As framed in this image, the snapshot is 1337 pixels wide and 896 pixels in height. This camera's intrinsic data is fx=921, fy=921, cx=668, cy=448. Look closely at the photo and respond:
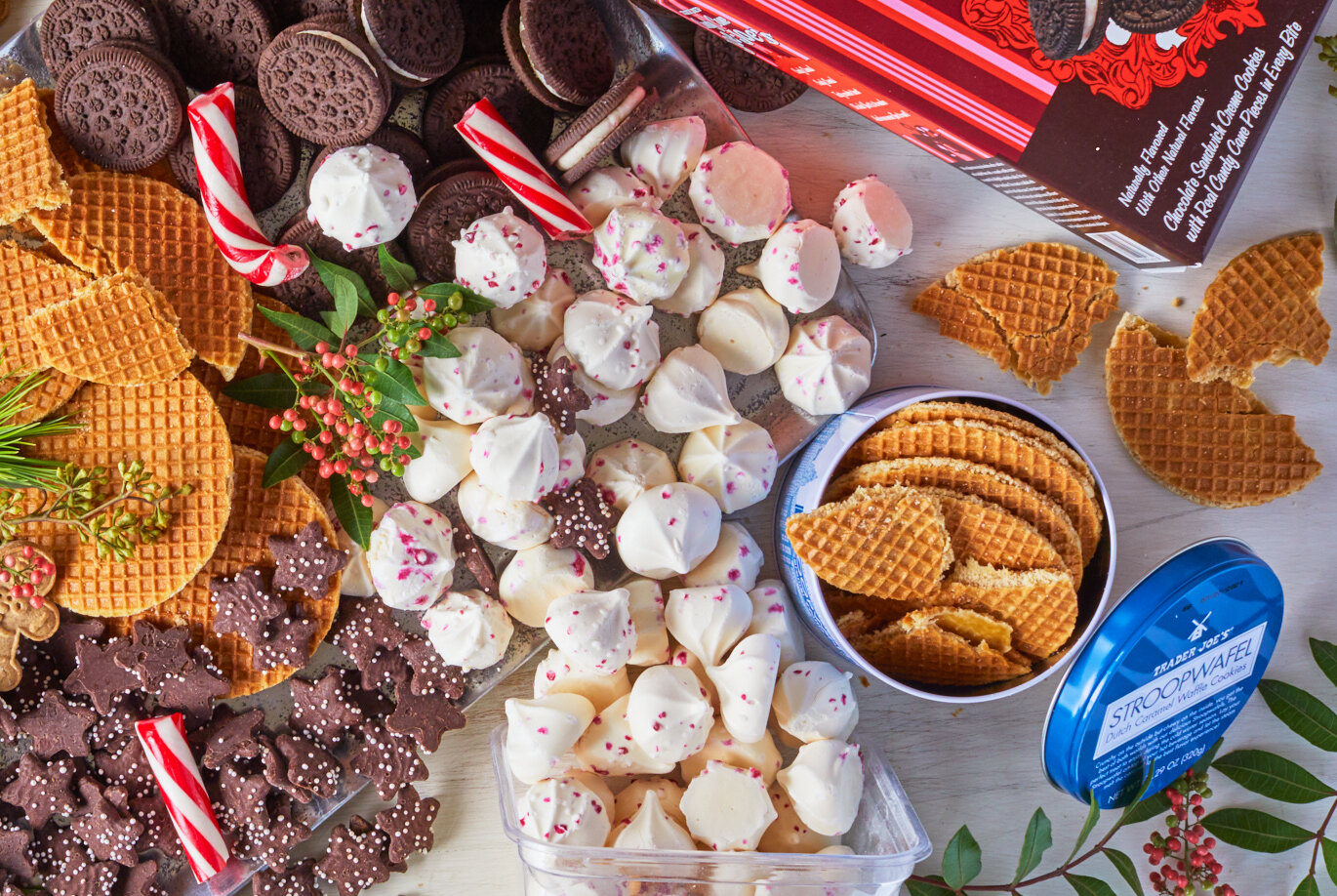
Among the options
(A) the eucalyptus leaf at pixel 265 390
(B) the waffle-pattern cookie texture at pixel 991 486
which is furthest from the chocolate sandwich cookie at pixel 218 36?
(B) the waffle-pattern cookie texture at pixel 991 486

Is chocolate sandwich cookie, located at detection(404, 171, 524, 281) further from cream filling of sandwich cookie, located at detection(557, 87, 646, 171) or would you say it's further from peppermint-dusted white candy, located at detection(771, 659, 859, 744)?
peppermint-dusted white candy, located at detection(771, 659, 859, 744)

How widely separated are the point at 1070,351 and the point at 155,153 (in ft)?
6.31

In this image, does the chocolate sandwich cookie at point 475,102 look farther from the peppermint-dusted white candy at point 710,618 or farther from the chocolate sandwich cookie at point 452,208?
the peppermint-dusted white candy at point 710,618

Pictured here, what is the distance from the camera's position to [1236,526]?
2215 millimetres

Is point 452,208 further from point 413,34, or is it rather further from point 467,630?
point 467,630

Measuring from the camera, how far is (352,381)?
1620 millimetres

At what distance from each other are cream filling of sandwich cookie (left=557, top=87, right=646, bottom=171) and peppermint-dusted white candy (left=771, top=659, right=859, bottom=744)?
1.10 metres

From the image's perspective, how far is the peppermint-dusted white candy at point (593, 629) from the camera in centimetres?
175

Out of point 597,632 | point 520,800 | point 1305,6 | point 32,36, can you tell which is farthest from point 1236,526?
point 32,36

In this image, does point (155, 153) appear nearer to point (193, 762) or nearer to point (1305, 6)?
point (193, 762)

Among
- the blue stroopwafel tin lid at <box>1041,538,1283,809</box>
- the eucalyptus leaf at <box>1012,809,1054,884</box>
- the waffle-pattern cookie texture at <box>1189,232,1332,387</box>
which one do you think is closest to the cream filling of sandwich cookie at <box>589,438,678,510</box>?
the blue stroopwafel tin lid at <box>1041,538,1283,809</box>

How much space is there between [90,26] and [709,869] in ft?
6.47

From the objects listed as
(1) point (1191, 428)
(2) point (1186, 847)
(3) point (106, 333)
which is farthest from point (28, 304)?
(2) point (1186, 847)

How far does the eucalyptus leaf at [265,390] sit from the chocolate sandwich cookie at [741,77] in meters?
1.04
